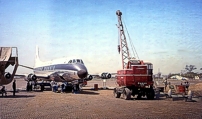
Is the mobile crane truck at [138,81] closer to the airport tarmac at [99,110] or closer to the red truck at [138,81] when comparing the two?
the red truck at [138,81]

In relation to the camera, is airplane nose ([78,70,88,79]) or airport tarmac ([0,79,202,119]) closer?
airport tarmac ([0,79,202,119])

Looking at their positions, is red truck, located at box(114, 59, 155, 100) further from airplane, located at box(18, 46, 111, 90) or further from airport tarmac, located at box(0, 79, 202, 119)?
airplane, located at box(18, 46, 111, 90)

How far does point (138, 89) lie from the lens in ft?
68.0

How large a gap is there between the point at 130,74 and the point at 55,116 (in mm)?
10213

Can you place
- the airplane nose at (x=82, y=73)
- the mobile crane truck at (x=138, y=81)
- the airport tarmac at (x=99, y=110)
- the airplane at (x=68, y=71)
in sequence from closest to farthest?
the airport tarmac at (x=99, y=110) < the mobile crane truck at (x=138, y=81) < the airplane nose at (x=82, y=73) < the airplane at (x=68, y=71)

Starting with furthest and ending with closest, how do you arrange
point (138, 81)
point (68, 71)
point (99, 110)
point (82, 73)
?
point (68, 71) < point (82, 73) < point (138, 81) < point (99, 110)

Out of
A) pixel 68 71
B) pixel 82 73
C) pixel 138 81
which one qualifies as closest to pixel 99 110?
pixel 138 81

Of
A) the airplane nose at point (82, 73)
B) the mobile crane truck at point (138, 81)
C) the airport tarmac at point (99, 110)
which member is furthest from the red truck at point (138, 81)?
the airplane nose at point (82, 73)

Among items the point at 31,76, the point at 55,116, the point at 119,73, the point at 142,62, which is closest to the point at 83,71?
the point at 119,73

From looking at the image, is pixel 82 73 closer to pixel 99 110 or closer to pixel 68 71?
pixel 68 71

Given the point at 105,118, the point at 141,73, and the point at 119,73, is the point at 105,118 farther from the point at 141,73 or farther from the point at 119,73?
the point at 119,73

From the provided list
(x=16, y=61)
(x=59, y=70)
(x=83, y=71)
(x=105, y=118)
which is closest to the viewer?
(x=105, y=118)

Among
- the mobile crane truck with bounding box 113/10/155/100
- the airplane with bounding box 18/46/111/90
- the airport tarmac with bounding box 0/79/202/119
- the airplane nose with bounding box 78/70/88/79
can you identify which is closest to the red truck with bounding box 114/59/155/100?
the mobile crane truck with bounding box 113/10/155/100

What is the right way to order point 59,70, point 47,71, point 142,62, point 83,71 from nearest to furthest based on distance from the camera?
point 142,62 → point 83,71 → point 59,70 → point 47,71
